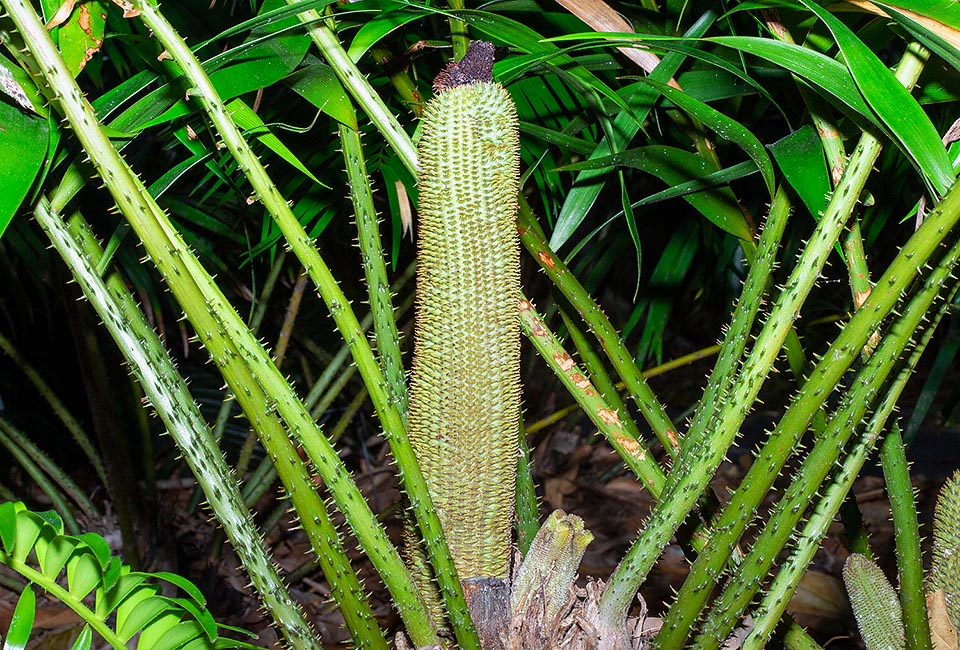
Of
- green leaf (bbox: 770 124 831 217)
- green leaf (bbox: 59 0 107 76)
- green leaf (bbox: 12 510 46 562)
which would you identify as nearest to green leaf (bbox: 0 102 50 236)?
green leaf (bbox: 59 0 107 76)

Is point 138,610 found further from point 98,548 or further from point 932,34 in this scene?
point 932,34

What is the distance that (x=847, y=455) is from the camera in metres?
0.67

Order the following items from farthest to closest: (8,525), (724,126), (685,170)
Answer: (685,170), (724,126), (8,525)

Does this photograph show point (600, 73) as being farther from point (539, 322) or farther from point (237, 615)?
point (237, 615)

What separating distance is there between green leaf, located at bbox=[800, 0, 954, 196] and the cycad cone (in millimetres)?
218

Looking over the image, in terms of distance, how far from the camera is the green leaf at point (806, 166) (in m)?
0.65

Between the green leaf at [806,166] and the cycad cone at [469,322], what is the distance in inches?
9.4

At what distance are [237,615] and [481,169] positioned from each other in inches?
→ 54.4

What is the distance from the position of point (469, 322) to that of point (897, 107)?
1.01 ft

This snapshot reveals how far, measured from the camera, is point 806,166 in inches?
26.4

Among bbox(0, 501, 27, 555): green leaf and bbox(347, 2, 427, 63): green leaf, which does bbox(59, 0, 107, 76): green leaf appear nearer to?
bbox(347, 2, 427, 63): green leaf

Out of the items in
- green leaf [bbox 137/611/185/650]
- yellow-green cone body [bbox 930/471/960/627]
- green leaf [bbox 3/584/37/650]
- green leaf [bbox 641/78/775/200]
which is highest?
green leaf [bbox 641/78/775/200]

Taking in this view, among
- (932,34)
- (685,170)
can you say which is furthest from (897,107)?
(685,170)

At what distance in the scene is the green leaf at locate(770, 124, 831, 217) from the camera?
65 cm
